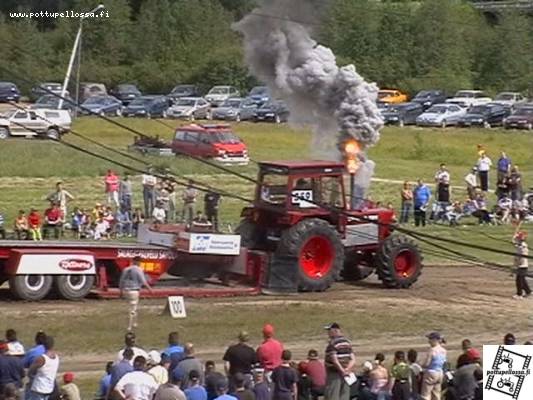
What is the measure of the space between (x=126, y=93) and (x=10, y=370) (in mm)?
62653

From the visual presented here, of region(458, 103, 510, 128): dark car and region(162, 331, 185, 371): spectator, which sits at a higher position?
region(458, 103, 510, 128): dark car

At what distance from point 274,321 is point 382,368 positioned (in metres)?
7.33

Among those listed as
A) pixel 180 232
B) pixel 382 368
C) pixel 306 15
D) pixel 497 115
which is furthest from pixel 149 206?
pixel 497 115

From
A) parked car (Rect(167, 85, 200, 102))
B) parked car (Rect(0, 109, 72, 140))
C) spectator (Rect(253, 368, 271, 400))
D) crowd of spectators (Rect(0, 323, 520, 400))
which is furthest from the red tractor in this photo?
parked car (Rect(167, 85, 200, 102))

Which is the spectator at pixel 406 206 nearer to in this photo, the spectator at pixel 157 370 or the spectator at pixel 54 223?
the spectator at pixel 54 223

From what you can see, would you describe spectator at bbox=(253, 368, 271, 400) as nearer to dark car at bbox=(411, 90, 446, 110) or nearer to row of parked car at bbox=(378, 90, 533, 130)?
row of parked car at bbox=(378, 90, 533, 130)

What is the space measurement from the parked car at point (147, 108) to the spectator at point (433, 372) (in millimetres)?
52677

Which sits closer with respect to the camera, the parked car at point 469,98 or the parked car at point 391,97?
the parked car at point 469,98

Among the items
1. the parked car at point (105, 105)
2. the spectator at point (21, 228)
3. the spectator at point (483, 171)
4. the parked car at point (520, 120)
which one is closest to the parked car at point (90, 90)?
the parked car at point (105, 105)

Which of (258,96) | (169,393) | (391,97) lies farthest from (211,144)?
(169,393)

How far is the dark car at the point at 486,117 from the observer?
6644 cm

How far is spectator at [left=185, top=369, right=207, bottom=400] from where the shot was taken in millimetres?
15898

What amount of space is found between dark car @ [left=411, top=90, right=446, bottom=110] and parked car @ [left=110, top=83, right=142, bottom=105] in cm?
1461

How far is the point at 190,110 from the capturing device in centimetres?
7069
